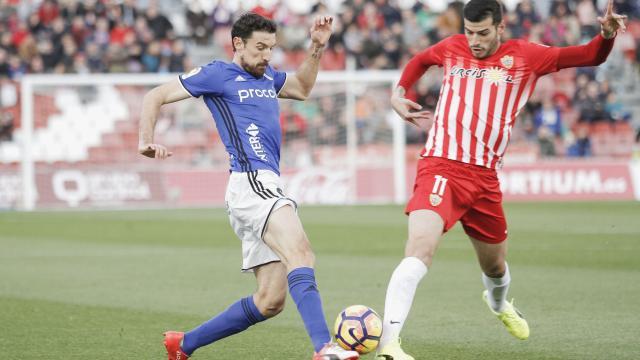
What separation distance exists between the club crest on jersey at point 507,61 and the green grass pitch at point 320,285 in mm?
1920

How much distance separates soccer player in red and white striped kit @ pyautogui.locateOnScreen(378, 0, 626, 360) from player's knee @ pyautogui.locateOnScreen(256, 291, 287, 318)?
2.97 feet

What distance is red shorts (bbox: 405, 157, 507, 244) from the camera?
6977 mm

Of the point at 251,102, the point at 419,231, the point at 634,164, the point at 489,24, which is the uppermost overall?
the point at 489,24

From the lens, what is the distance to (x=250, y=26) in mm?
6738

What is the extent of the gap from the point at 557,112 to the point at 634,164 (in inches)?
100

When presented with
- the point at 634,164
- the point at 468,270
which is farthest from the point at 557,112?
the point at 468,270

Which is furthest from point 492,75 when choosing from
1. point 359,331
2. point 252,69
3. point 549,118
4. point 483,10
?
point 549,118

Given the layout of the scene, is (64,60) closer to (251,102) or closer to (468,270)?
(468,270)

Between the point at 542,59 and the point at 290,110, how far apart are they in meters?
19.1

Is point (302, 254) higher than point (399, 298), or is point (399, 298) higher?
point (302, 254)

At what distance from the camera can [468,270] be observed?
12.4m

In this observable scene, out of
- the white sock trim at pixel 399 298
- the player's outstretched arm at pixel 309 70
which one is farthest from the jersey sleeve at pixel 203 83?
the white sock trim at pixel 399 298

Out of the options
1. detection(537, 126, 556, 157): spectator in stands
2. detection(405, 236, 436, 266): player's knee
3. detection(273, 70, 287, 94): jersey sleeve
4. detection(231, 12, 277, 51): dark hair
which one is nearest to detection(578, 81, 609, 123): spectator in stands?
detection(537, 126, 556, 157): spectator in stands

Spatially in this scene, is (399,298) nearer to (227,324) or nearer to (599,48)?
(227,324)
